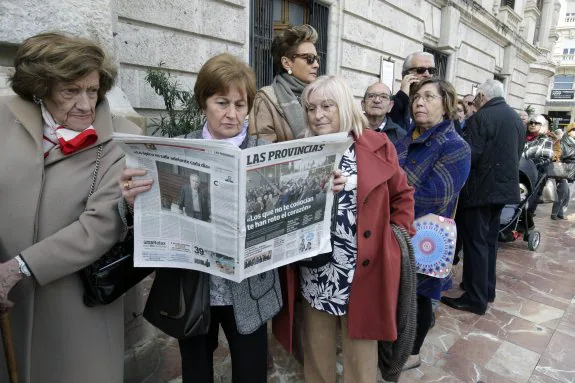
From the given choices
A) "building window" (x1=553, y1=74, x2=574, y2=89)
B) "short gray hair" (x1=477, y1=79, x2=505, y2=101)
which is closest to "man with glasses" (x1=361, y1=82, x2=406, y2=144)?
"short gray hair" (x1=477, y1=79, x2=505, y2=101)

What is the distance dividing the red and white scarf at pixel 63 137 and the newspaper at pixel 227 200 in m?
0.29

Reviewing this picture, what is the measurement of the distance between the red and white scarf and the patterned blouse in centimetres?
106

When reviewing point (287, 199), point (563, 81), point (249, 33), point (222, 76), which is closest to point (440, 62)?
point (249, 33)

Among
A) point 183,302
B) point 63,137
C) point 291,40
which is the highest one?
point 291,40

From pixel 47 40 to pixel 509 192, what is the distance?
3.58 meters

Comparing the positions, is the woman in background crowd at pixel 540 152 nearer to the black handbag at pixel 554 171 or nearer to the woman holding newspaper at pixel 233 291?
the black handbag at pixel 554 171

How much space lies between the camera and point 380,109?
130 inches

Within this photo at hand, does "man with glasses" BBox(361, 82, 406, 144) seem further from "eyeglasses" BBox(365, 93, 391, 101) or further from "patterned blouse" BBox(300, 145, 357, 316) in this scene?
"patterned blouse" BBox(300, 145, 357, 316)

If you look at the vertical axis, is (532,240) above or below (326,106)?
below

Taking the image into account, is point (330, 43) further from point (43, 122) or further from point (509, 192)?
point (43, 122)

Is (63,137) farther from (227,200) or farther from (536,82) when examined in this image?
(536,82)

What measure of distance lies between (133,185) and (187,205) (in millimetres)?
212

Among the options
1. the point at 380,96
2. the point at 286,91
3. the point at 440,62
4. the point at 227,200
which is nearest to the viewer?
the point at 227,200

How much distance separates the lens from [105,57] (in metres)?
1.49
